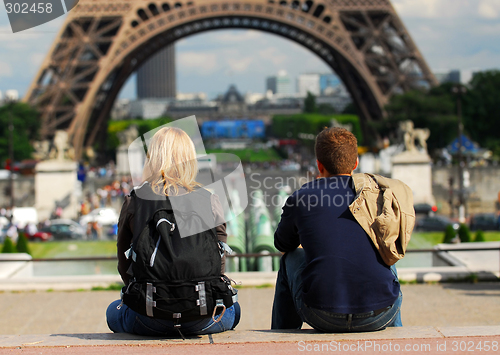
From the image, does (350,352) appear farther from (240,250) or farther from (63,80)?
(63,80)

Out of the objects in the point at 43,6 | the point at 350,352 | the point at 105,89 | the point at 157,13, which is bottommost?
the point at 350,352

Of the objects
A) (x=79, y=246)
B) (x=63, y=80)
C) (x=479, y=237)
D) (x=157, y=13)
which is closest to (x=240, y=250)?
(x=479, y=237)

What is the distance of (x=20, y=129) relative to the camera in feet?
128

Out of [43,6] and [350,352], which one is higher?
[43,6]

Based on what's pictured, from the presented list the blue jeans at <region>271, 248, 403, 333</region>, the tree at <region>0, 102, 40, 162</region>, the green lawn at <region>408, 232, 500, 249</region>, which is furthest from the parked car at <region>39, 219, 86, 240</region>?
the tree at <region>0, 102, 40, 162</region>

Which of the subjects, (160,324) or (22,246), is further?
(22,246)

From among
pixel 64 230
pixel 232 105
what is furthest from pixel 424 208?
pixel 232 105

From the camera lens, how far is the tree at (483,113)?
4024 centimetres

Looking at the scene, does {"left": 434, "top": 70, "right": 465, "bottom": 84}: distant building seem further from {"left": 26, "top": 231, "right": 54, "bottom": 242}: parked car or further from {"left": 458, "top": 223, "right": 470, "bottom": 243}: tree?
{"left": 458, "top": 223, "right": 470, "bottom": 243}: tree

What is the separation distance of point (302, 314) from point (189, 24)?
→ 34717 mm

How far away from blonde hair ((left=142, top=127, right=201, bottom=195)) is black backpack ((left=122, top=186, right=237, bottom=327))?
84 mm

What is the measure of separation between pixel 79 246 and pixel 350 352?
13.2m

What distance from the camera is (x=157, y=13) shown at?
123ft

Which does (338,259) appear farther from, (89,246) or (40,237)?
(40,237)
